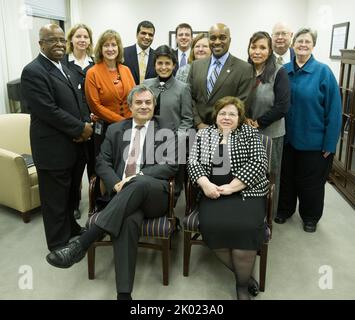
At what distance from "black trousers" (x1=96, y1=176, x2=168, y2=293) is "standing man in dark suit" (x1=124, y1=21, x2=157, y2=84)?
1325mm

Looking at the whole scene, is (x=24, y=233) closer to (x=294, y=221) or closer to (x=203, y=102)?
(x=203, y=102)

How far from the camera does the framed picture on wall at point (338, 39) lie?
15.3 ft

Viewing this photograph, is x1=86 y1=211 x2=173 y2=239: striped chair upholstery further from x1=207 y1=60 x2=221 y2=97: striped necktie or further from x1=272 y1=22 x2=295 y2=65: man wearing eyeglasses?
x1=272 y1=22 x2=295 y2=65: man wearing eyeglasses

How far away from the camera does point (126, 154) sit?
2.42 meters

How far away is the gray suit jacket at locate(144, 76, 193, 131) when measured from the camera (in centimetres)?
258

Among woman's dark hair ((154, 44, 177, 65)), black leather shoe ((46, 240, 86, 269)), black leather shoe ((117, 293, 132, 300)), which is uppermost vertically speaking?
woman's dark hair ((154, 44, 177, 65))

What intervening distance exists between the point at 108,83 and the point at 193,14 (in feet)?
15.0

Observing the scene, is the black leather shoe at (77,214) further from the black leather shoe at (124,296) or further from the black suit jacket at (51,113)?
the black leather shoe at (124,296)

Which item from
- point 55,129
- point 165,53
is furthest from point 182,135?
point 55,129

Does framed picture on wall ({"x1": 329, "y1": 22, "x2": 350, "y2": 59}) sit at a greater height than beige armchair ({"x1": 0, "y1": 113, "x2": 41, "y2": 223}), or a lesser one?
→ greater

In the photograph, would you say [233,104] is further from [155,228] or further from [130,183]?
[155,228]

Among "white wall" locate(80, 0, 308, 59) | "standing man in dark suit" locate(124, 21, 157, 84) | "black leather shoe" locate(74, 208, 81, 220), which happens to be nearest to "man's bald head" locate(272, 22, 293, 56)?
"standing man in dark suit" locate(124, 21, 157, 84)

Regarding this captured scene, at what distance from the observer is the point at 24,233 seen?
2934 millimetres

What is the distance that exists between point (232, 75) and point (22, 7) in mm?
2966
